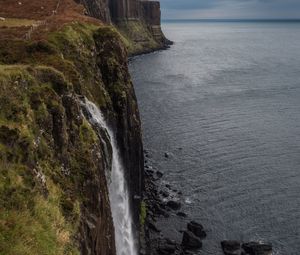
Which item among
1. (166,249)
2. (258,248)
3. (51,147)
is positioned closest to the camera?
(51,147)

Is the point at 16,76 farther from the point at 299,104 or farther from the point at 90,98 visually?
the point at 299,104

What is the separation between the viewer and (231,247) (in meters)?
47.8

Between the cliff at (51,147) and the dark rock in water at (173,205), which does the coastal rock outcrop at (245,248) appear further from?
the cliff at (51,147)

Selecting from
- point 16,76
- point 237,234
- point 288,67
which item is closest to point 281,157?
point 237,234

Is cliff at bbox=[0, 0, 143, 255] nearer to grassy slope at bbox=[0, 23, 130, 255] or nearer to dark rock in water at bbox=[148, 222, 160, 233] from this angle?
grassy slope at bbox=[0, 23, 130, 255]

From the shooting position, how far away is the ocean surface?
5309 cm

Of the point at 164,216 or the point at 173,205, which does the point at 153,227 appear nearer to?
the point at 164,216

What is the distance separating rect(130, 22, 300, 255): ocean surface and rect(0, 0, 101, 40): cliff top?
27096mm

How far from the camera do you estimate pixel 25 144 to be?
19.5 metres

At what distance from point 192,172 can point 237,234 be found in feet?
58.4

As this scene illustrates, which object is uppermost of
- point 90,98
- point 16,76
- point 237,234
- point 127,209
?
point 16,76

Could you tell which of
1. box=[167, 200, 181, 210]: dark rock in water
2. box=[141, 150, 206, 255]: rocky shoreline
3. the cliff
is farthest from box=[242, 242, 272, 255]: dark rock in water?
the cliff

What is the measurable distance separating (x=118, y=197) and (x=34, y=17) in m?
27.9

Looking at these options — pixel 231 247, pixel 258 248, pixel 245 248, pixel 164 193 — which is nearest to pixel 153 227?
pixel 231 247
